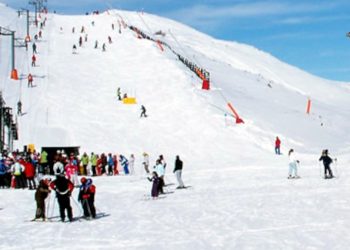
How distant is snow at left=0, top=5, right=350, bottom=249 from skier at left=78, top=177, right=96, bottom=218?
36cm

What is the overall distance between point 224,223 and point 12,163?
11357 mm

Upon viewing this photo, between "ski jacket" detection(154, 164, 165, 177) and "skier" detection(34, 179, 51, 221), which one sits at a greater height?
"ski jacket" detection(154, 164, 165, 177)

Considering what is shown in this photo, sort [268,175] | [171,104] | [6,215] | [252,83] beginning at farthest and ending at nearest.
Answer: [252,83], [171,104], [268,175], [6,215]

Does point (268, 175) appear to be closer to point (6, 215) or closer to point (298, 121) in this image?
point (6, 215)

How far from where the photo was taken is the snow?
Answer: 14.0 metres

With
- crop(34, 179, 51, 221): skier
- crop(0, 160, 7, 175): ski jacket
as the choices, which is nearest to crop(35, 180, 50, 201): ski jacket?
crop(34, 179, 51, 221): skier

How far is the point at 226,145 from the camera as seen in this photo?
34.4 metres

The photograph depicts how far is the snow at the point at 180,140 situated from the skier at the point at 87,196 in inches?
14.3

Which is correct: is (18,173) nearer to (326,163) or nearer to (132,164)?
(132,164)

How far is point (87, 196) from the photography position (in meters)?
15.7

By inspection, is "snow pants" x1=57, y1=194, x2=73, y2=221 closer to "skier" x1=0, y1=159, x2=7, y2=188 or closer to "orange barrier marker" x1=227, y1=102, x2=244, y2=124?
"skier" x1=0, y1=159, x2=7, y2=188

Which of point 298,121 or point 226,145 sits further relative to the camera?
point 298,121

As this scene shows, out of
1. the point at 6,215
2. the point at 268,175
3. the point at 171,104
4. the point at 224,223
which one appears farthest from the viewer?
the point at 171,104

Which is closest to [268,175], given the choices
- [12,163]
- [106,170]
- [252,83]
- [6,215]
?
[106,170]
